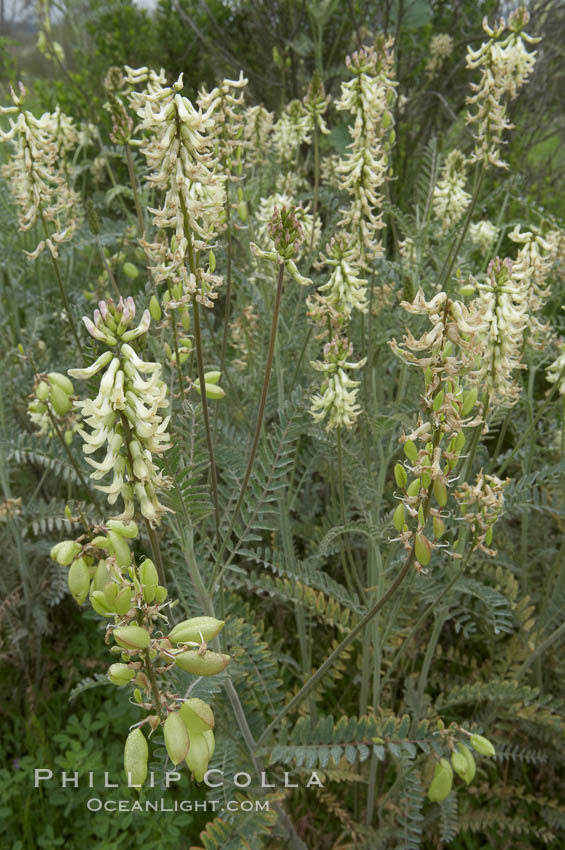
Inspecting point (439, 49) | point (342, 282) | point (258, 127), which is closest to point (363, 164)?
point (342, 282)

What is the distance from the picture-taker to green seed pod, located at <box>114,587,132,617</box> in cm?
81

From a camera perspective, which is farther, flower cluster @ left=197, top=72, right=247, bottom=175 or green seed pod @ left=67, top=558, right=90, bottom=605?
flower cluster @ left=197, top=72, right=247, bottom=175

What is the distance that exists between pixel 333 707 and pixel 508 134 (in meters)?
5.05

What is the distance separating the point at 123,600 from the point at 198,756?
215 millimetres

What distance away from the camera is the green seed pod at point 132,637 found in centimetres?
77

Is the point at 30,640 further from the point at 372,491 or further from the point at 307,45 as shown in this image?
the point at 307,45

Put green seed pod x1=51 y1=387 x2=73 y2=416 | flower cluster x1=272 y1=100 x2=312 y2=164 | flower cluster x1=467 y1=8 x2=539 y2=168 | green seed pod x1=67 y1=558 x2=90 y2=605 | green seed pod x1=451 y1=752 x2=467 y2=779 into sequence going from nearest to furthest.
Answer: green seed pod x1=67 y1=558 x2=90 y2=605 < green seed pod x1=451 y1=752 x2=467 y2=779 < green seed pod x1=51 y1=387 x2=73 y2=416 < flower cluster x1=467 y1=8 x2=539 y2=168 < flower cluster x1=272 y1=100 x2=312 y2=164

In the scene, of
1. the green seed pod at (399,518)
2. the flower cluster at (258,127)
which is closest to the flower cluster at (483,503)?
the green seed pod at (399,518)

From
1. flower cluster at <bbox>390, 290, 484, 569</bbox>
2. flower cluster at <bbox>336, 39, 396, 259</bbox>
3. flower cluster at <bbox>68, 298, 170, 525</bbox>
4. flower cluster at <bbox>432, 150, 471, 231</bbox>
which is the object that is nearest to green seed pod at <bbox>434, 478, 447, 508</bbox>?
flower cluster at <bbox>390, 290, 484, 569</bbox>

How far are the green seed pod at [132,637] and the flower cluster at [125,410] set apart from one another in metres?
0.21

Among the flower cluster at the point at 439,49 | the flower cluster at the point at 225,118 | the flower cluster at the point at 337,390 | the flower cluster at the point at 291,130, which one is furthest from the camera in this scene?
the flower cluster at the point at 439,49

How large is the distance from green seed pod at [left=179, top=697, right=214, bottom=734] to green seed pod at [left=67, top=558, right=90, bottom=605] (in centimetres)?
28

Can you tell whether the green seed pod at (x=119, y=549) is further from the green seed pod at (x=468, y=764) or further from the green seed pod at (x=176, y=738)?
the green seed pod at (x=468, y=764)

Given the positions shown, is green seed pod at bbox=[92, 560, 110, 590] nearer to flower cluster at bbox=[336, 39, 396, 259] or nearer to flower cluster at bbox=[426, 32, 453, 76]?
flower cluster at bbox=[336, 39, 396, 259]
